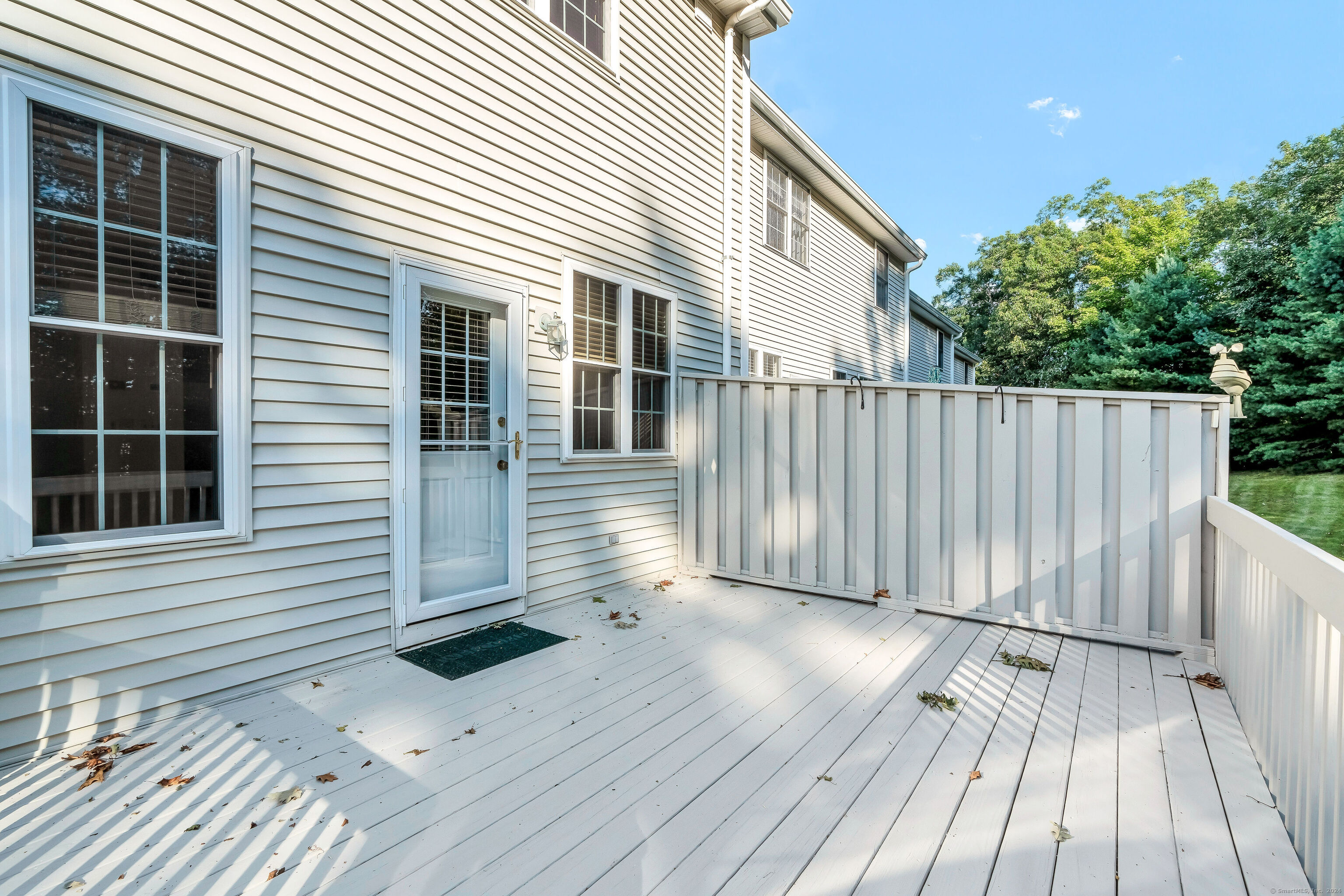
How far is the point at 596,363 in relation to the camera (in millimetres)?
4520

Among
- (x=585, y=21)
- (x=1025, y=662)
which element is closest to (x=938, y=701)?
(x=1025, y=662)

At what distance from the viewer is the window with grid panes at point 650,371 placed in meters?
4.91

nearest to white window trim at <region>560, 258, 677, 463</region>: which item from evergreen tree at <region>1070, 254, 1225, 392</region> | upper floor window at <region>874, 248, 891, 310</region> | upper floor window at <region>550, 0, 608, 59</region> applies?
→ upper floor window at <region>550, 0, 608, 59</region>

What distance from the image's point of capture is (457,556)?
11.8ft

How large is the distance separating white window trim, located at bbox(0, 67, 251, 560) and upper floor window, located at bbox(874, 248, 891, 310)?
1068 cm

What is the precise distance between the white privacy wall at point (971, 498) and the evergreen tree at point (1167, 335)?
12419mm

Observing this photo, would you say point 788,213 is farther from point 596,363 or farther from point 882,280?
point 596,363

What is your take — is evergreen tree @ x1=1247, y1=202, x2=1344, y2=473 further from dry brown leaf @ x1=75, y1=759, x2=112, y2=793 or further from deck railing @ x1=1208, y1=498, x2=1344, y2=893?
dry brown leaf @ x1=75, y1=759, x2=112, y2=793

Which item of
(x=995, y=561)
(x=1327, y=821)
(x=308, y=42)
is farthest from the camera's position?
(x=995, y=561)

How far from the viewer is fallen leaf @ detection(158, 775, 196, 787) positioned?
2.00m

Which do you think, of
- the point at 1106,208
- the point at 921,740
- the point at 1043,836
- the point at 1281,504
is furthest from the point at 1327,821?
the point at 1106,208

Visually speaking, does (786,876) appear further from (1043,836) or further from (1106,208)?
(1106,208)

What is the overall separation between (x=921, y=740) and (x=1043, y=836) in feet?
1.96

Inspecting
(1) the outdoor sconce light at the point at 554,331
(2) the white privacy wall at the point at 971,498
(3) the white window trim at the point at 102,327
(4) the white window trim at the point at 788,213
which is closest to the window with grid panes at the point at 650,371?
(2) the white privacy wall at the point at 971,498
